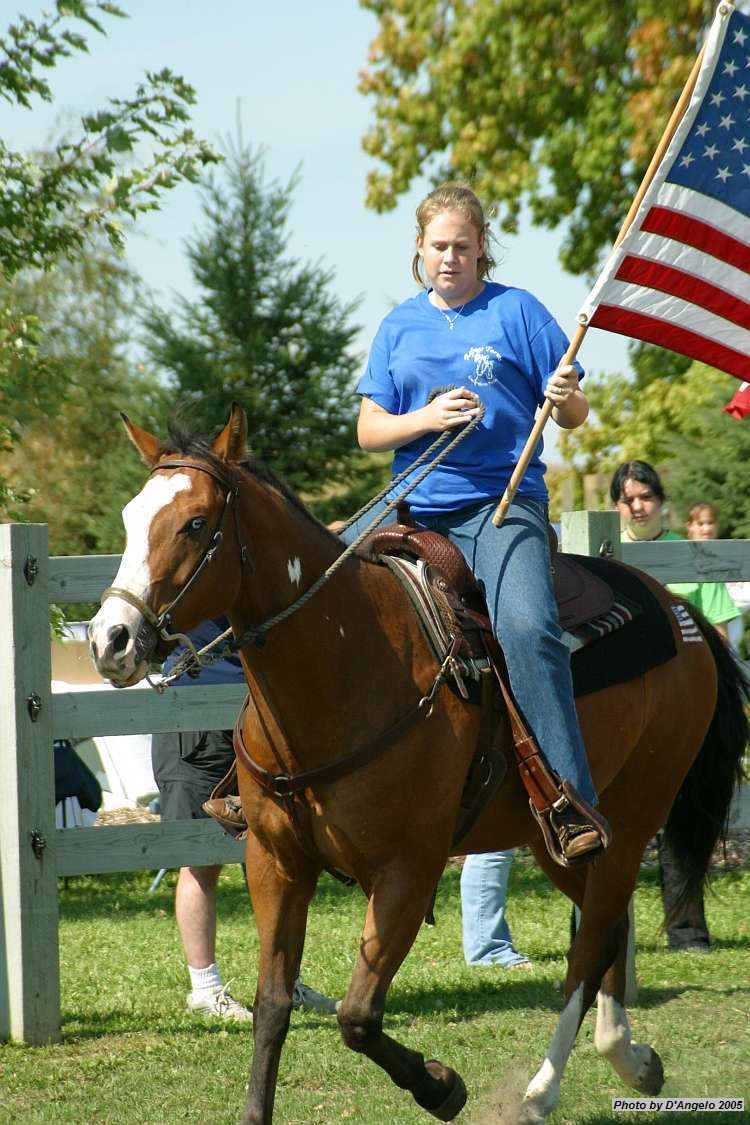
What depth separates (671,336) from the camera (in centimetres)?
525

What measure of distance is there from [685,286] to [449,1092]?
2.92 metres

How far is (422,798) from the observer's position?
4176 mm

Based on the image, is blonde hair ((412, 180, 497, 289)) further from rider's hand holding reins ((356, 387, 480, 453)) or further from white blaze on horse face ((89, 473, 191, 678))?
white blaze on horse face ((89, 473, 191, 678))

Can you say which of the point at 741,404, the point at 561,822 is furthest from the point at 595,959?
the point at 741,404

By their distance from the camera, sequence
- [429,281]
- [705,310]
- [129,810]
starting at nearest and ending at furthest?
1. [429,281]
2. [705,310]
3. [129,810]

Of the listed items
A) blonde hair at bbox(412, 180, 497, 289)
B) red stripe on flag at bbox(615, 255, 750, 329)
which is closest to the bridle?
blonde hair at bbox(412, 180, 497, 289)

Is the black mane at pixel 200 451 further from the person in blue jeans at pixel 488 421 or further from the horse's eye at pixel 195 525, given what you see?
the person in blue jeans at pixel 488 421

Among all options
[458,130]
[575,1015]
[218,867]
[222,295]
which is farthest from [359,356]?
[575,1015]

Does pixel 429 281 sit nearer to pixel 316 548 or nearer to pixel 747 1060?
pixel 316 548

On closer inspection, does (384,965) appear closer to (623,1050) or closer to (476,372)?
(623,1050)

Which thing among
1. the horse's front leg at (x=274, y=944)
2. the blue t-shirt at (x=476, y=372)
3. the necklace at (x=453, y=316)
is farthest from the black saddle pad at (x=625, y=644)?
the horse's front leg at (x=274, y=944)

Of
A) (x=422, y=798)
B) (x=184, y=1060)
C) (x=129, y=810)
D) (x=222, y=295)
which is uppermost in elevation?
(x=222, y=295)

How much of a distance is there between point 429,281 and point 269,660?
5.20ft

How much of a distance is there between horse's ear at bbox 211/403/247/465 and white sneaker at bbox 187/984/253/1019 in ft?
10.4
